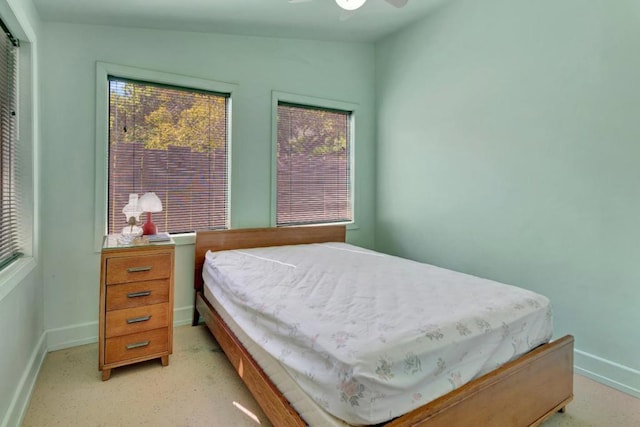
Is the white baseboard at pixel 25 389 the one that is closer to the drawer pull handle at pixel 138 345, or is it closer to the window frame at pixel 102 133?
the drawer pull handle at pixel 138 345

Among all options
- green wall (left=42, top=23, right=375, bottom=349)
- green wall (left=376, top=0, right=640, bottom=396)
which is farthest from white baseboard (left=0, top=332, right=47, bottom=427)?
green wall (left=376, top=0, right=640, bottom=396)

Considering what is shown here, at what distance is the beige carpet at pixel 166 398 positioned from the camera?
177 cm

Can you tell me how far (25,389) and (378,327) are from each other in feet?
6.65

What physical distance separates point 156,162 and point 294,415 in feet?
7.83

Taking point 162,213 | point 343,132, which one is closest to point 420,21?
point 343,132

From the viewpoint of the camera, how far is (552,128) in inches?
94.3

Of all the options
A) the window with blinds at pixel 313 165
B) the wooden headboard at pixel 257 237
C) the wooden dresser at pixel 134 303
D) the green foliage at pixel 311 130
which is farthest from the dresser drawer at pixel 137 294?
the green foliage at pixel 311 130

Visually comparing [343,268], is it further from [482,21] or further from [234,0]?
[482,21]

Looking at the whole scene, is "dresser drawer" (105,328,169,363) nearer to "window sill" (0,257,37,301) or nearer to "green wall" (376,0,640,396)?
"window sill" (0,257,37,301)

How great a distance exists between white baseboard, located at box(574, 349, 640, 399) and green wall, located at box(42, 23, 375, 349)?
2767 mm

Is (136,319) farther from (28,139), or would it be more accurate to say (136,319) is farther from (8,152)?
(28,139)

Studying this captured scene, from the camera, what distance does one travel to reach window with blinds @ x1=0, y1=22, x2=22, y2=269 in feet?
6.08

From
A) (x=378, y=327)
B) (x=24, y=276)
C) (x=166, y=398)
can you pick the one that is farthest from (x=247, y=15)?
(x=166, y=398)

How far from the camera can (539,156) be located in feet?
8.12
